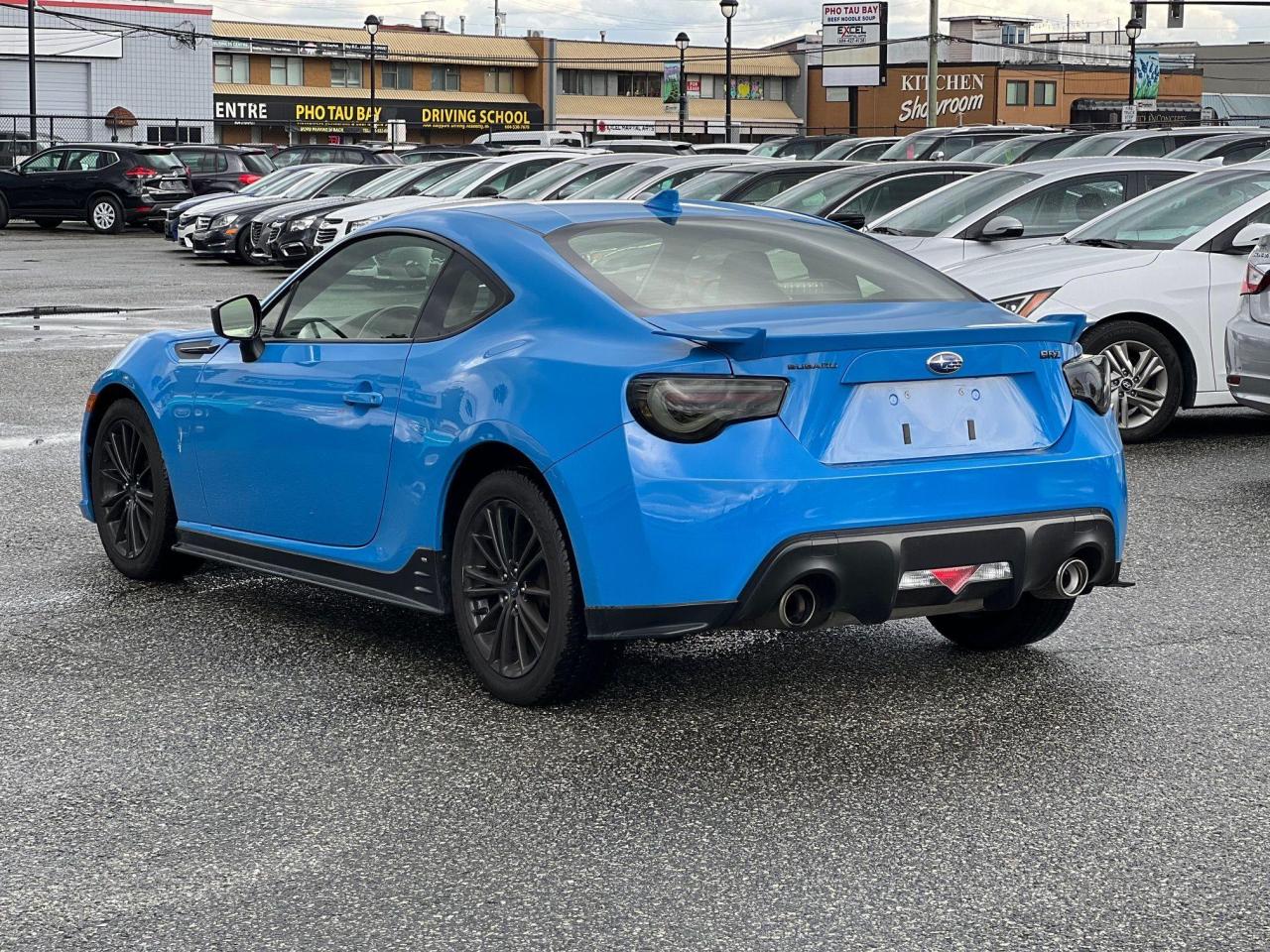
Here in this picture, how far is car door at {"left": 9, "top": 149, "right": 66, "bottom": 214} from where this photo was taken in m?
36.2

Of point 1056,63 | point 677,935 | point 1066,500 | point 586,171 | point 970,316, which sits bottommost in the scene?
point 677,935

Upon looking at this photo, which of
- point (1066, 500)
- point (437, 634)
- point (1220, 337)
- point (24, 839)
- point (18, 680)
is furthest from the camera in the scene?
point (1220, 337)

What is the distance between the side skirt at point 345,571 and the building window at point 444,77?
101 metres

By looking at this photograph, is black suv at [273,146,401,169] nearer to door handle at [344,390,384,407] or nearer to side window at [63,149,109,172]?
side window at [63,149,109,172]

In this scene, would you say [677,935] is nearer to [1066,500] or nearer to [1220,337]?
[1066,500]

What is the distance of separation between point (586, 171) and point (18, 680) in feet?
60.8

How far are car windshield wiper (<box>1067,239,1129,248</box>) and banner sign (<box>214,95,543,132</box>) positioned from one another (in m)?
82.9

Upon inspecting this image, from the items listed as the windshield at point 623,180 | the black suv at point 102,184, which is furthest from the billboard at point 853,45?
the windshield at point 623,180

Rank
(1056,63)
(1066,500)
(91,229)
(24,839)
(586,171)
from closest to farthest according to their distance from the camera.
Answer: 1. (24,839)
2. (1066,500)
3. (586,171)
4. (91,229)
5. (1056,63)

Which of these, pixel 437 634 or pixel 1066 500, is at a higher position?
pixel 1066 500

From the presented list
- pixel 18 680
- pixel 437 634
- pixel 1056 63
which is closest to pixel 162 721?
pixel 18 680

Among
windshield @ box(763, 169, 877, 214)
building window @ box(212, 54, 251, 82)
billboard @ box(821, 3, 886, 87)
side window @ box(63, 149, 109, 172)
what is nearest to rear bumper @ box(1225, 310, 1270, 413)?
windshield @ box(763, 169, 877, 214)

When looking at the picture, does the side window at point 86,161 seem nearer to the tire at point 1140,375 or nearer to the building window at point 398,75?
the tire at point 1140,375

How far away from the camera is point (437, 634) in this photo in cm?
627
